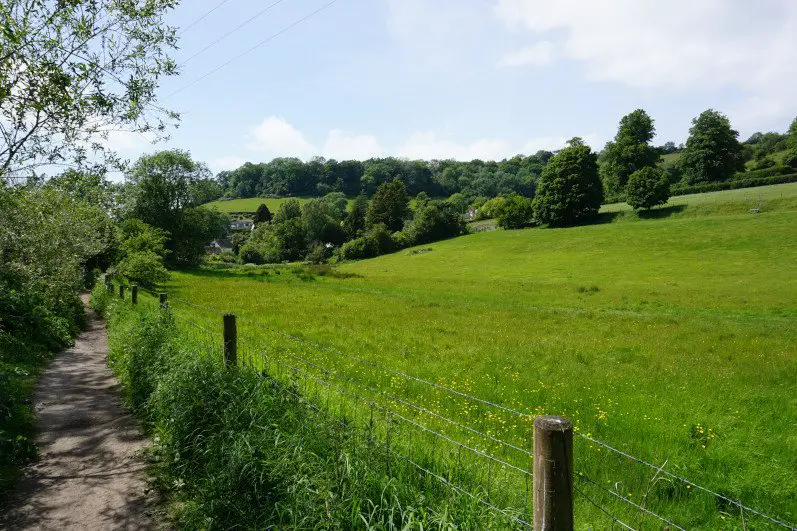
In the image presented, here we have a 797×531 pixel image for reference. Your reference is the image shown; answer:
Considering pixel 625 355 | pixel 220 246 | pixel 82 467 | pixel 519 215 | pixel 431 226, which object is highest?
pixel 519 215

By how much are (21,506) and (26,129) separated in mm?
7319

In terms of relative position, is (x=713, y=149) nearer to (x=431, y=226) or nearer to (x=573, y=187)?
(x=573, y=187)

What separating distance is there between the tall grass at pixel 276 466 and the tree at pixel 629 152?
9278cm

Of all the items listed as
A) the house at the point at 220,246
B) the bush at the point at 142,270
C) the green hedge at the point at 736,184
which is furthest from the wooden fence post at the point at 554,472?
the house at the point at 220,246

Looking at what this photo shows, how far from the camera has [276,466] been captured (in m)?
4.68

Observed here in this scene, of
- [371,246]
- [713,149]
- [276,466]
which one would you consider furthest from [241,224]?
[276,466]

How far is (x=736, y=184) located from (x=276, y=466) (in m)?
93.9

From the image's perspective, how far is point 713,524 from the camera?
5.69 meters

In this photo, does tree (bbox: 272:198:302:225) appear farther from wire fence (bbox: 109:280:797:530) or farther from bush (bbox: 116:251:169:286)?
wire fence (bbox: 109:280:797:530)

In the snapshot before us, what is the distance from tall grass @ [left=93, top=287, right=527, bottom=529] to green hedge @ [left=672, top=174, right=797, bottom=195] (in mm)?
90868

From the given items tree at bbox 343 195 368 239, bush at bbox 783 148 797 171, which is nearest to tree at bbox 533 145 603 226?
bush at bbox 783 148 797 171

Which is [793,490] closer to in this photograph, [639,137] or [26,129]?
[26,129]

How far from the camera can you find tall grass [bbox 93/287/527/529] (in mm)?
4012

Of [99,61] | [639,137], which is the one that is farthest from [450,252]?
[99,61]
